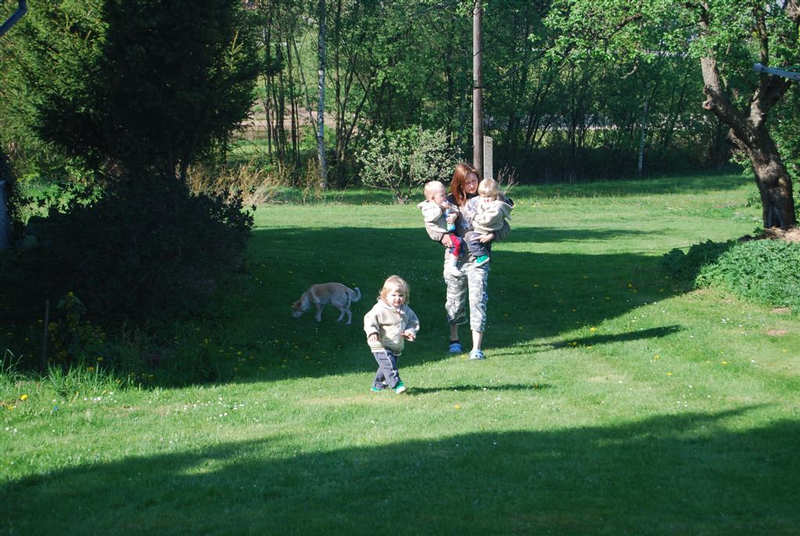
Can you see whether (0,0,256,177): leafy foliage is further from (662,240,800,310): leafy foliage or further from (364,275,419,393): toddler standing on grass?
(662,240,800,310): leafy foliage

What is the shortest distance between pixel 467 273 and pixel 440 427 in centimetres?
335

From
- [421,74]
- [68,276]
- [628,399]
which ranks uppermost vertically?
[421,74]

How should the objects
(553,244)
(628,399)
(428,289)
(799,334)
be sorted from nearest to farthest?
(628,399), (799,334), (428,289), (553,244)

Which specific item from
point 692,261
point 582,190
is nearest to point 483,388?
point 692,261

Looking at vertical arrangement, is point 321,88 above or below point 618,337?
above

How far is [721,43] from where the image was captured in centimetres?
Result: 1491

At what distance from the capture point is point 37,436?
7.44 m

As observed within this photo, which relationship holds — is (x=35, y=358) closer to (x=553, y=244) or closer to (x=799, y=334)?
(x=799, y=334)

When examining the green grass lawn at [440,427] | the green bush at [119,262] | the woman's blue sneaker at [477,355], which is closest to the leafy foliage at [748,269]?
the green grass lawn at [440,427]

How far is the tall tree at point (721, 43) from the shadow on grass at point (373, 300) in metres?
2.71

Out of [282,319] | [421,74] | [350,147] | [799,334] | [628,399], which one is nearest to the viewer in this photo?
[628,399]

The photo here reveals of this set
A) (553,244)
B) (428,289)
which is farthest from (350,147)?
(428,289)

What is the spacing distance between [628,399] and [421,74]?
37765mm

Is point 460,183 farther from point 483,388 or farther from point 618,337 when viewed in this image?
point 618,337
